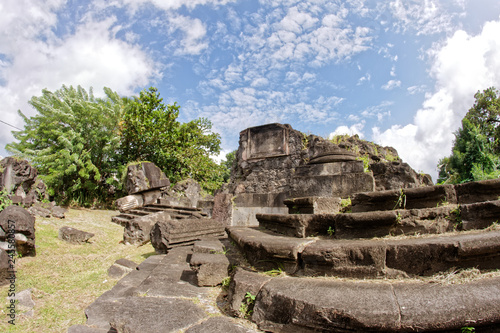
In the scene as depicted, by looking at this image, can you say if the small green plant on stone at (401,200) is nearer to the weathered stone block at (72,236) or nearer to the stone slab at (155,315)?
the stone slab at (155,315)

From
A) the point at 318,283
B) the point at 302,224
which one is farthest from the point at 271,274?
the point at 302,224

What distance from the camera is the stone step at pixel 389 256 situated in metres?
2.11

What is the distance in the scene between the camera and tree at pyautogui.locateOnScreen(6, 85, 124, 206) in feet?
48.4

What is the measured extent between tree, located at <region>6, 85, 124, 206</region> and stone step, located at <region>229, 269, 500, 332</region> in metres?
15.6

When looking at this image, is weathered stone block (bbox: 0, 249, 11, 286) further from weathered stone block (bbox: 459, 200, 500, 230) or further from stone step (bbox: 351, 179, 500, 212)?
weathered stone block (bbox: 459, 200, 500, 230)

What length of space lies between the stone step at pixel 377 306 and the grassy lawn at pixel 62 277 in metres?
2.06

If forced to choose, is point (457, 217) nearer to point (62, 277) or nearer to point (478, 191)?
point (478, 191)

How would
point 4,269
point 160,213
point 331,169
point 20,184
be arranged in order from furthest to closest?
point 20,184, point 160,213, point 331,169, point 4,269

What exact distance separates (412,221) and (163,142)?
17.2 metres

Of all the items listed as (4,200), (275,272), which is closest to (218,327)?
(275,272)

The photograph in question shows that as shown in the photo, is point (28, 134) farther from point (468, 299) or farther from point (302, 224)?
point (468, 299)

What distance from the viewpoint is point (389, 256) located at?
229cm

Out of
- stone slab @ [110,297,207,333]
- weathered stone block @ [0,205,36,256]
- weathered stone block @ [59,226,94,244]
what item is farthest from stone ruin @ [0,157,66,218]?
stone slab @ [110,297,207,333]

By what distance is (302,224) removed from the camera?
3289mm
